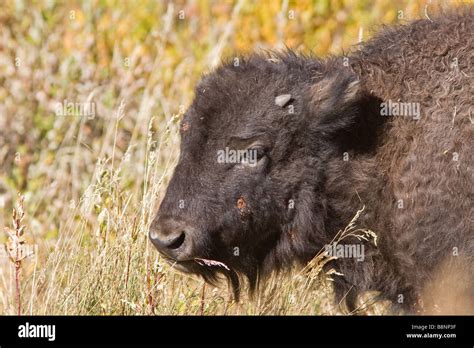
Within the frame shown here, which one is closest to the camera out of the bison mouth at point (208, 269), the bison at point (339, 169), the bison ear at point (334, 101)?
the bison at point (339, 169)

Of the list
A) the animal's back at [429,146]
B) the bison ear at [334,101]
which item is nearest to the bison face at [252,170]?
the bison ear at [334,101]

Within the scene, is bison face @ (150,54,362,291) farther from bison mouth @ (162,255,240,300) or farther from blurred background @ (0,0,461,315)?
blurred background @ (0,0,461,315)

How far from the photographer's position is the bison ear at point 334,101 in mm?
6609

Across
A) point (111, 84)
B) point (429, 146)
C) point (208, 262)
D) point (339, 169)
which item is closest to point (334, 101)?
point (339, 169)

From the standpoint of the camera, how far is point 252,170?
6.50m

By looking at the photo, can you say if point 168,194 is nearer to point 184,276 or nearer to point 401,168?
point 184,276

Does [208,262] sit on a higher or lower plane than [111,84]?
lower

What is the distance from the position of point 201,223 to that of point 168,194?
0.33 meters

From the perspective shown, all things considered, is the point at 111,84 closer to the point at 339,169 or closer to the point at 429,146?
the point at 339,169

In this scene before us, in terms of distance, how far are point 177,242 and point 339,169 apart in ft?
4.15

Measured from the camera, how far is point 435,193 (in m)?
6.22

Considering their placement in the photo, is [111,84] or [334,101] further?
[111,84]

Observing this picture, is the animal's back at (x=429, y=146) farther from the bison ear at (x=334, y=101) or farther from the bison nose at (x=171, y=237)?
the bison nose at (x=171, y=237)
